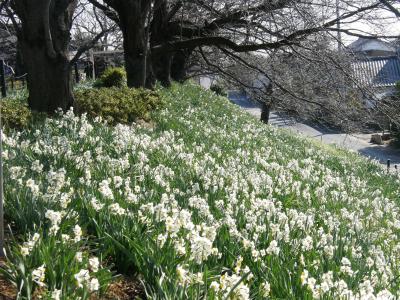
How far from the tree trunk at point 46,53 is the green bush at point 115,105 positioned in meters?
0.46

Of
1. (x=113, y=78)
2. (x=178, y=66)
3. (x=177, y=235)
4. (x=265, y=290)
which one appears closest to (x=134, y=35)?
(x=113, y=78)

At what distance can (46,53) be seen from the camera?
8508 millimetres

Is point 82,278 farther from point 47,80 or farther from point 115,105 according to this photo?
point 115,105

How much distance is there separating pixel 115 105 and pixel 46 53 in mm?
1692

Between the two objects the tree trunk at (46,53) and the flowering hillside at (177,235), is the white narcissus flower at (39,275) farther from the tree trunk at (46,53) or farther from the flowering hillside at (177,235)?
the tree trunk at (46,53)

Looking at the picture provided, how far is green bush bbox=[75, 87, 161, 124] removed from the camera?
926 cm

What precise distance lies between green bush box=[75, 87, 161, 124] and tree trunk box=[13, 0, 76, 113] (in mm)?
463

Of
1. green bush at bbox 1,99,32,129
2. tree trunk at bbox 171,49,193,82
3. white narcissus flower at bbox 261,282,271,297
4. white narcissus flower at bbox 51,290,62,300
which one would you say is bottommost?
white narcissus flower at bbox 261,282,271,297

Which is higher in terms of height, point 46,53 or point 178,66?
point 178,66

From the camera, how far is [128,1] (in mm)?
13477

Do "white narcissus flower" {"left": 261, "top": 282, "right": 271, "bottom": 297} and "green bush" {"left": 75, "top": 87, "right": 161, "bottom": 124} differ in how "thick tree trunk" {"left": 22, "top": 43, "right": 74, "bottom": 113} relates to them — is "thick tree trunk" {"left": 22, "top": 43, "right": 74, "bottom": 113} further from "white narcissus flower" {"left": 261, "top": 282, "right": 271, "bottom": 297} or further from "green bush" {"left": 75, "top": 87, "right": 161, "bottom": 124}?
"white narcissus flower" {"left": 261, "top": 282, "right": 271, "bottom": 297}

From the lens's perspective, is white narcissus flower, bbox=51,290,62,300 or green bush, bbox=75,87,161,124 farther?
green bush, bbox=75,87,161,124

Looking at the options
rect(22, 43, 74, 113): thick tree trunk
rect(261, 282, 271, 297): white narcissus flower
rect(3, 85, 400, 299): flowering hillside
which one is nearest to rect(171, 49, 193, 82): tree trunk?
rect(22, 43, 74, 113): thick tree trunk

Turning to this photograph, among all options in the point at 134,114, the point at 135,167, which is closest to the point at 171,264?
the point at 135,167
